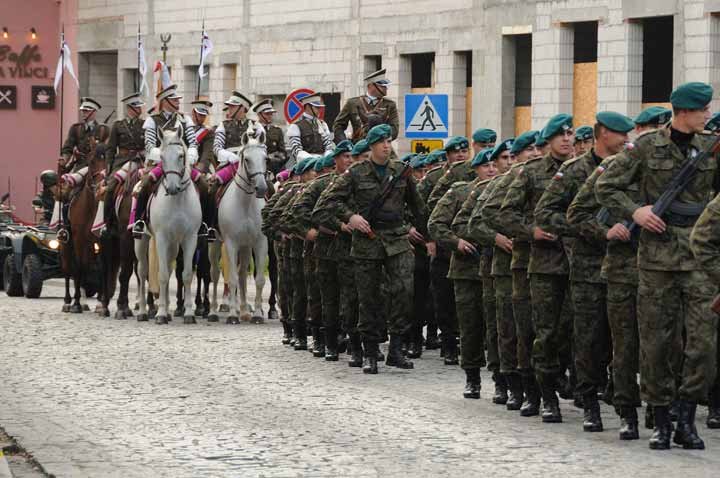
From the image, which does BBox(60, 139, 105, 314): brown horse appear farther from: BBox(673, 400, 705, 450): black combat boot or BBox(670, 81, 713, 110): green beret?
BBox(670, 81, 713, 110): green beret

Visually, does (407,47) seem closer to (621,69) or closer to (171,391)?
(621,69)

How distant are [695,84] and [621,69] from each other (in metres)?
20.9

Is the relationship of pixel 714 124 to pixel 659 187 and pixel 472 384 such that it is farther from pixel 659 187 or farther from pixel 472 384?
pixel 472 384

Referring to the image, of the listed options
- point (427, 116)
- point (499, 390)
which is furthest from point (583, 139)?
point (427, 116)

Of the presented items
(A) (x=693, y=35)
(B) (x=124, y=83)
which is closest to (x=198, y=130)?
(A) (x=693, y=35)

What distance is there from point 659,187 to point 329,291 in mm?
7091

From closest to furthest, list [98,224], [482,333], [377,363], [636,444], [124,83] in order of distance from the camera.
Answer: [636,444] → [482,333] → [377,363] → [98,224] → [124,83]

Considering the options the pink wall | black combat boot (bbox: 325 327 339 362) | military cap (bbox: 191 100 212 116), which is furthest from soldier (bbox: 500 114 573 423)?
the pink wall

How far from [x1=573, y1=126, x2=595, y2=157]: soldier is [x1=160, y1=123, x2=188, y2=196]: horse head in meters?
8.18

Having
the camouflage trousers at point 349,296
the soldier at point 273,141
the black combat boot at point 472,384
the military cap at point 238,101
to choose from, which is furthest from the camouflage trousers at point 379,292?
the military cap at point 238,101

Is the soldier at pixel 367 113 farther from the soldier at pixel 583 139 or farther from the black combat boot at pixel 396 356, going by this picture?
the soldier at pixel 583 139

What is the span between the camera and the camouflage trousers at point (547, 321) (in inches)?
532

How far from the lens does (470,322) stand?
604 inches

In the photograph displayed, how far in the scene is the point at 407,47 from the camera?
131 feet
